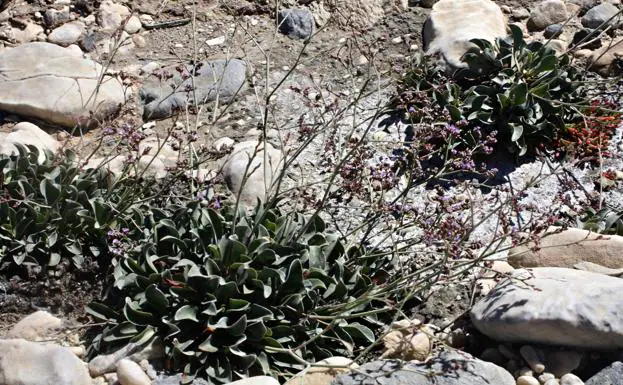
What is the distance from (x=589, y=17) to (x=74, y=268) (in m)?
4.24

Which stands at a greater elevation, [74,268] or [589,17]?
[589,17]

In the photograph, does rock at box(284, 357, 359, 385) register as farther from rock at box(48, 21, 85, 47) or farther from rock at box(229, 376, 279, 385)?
rock at box(48, 21, 85, 47)

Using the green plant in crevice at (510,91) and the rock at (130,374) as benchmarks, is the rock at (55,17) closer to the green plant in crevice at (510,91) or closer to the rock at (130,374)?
the green plant in crevice at (510,91)

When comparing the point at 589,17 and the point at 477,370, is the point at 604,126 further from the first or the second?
the point at 477,370

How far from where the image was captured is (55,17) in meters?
7.03

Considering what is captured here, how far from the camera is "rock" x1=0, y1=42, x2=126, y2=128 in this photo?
615cm

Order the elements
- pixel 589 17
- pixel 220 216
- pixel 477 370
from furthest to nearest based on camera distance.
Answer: pixel 589 17, pixel 220 216, pixel 477 370

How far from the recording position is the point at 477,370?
415cm

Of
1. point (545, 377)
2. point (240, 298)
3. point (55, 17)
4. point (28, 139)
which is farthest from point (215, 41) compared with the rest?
point (545, 377)

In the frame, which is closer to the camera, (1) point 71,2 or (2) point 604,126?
(2) point 604,126

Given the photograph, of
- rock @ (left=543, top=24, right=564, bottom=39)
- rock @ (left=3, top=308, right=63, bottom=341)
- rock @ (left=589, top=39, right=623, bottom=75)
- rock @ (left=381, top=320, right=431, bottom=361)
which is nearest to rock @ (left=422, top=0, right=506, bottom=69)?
rock @ (left=543, top=24, right=564, bottom=39)

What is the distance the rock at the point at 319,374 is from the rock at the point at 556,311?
2.36 ft

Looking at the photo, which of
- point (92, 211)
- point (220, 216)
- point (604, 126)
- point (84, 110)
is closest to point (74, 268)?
point (92, 211)

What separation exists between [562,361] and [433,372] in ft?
2.33
